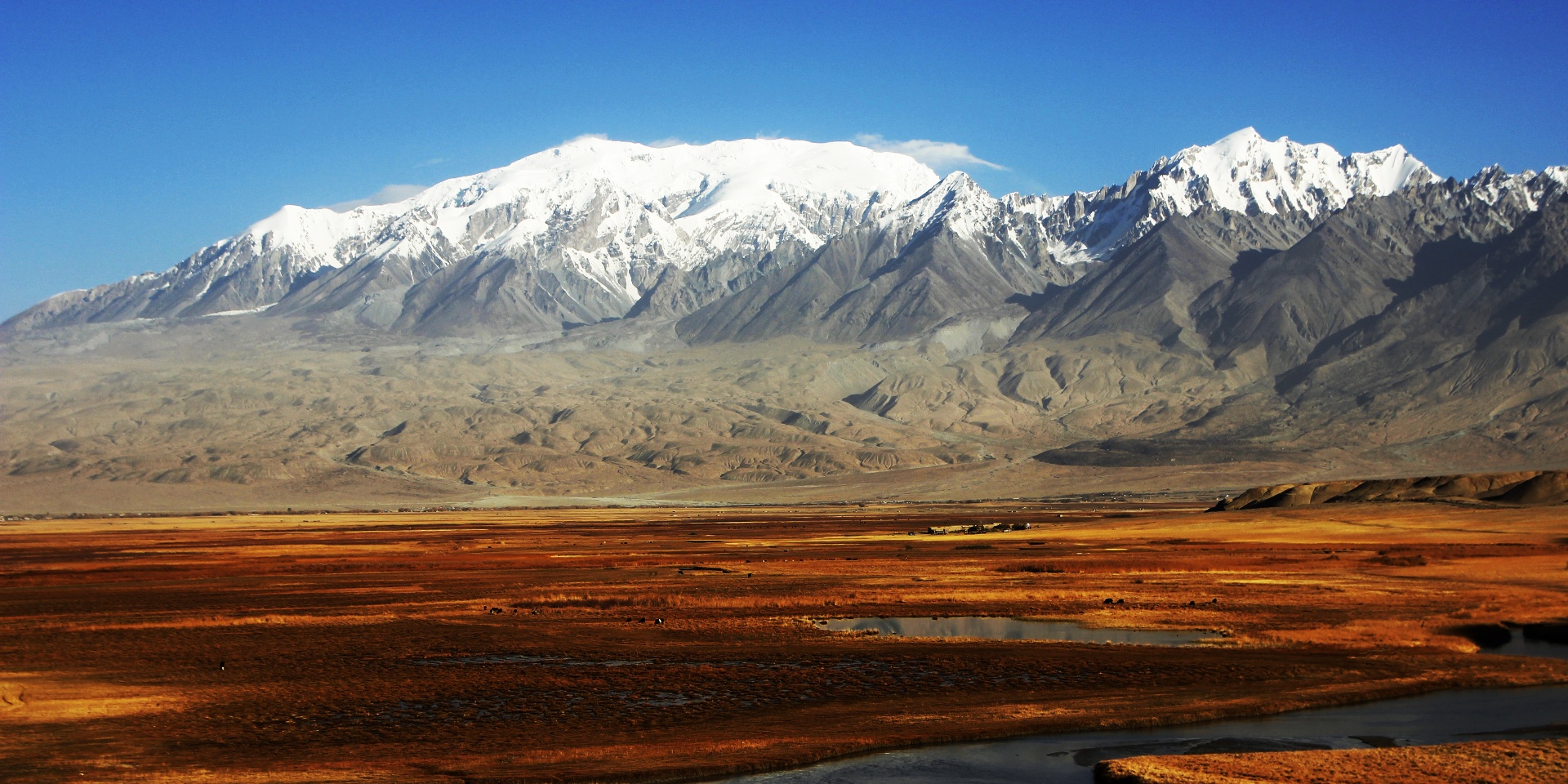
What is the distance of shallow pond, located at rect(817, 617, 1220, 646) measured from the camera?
136 feet

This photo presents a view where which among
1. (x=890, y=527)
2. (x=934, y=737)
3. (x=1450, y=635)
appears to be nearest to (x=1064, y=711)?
(x=934, y=737)

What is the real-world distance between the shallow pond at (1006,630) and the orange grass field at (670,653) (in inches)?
43.1

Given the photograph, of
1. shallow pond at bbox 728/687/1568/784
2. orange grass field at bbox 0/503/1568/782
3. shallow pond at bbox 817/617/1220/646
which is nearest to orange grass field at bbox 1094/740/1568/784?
shallow pond at bbox 728/687/1568/784

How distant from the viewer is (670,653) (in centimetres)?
3962

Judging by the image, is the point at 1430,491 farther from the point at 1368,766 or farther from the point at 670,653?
the point at 1368,766

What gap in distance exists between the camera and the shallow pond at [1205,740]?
25.4 metres

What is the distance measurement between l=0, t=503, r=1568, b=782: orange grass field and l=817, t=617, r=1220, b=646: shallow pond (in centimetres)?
110

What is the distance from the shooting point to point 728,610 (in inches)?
1975

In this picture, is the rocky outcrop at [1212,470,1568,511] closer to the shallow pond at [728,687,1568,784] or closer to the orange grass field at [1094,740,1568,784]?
the shallow pond at [728,687,1568,784]

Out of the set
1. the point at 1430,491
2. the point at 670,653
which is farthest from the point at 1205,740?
the point at 1430,491

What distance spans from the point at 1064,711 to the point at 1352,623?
56.5ft

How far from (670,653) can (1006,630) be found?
452 inches

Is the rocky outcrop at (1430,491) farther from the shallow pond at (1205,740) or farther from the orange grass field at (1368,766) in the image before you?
the orange grass field at (1368,766)

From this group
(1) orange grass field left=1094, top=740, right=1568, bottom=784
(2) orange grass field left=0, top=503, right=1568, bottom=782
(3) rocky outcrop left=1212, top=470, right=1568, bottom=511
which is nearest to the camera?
(1) orange grass field left=1094, top=740, right=1568, bottom=784
